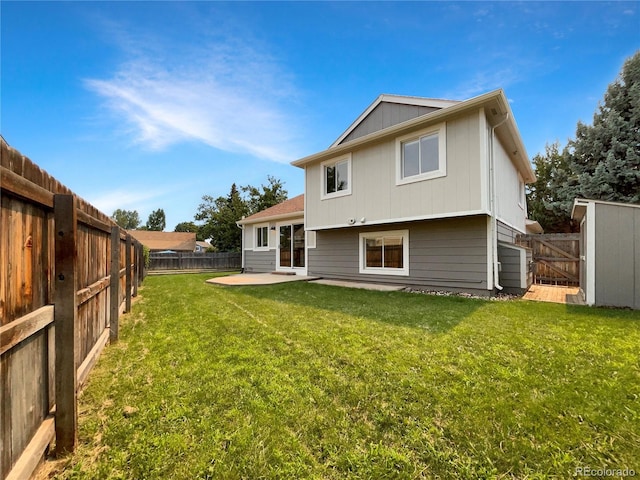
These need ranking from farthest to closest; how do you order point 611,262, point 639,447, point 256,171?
point 256,171, point 611,262, point 639,447

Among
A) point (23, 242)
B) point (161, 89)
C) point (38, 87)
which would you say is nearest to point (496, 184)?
point (23, 242)

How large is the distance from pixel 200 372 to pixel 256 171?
27.9 meters

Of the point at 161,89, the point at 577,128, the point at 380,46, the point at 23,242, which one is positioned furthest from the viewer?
the point at 577,128

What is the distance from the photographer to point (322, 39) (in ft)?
29.1

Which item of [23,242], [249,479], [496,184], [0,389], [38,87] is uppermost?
[38,87]

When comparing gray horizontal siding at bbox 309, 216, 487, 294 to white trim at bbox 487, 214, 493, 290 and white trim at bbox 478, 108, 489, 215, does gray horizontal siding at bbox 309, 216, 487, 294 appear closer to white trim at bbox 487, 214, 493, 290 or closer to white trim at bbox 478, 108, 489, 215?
white trim at bbox 487, 214, 493, 290

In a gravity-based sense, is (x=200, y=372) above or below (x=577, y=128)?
below

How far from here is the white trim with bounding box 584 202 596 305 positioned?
240 inches

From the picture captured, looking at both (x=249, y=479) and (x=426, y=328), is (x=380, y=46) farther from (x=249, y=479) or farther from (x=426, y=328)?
(x=249, y=479)

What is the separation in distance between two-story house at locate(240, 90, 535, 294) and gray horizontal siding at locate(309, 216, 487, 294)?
0.03 metres

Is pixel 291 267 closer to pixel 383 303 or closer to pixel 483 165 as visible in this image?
pixel 383 303

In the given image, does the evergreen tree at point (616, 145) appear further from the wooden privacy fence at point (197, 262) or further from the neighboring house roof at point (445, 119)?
the wooden privacy fence at point (197, 262)

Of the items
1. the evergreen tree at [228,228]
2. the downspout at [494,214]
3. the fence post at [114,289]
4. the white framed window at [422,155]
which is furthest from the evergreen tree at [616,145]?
the evergreen tree at [228,228]

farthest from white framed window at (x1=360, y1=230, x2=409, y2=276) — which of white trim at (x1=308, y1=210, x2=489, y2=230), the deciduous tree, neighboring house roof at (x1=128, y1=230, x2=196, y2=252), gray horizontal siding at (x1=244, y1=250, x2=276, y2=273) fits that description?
the deciduous tree
